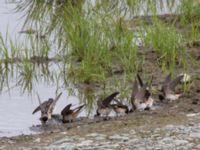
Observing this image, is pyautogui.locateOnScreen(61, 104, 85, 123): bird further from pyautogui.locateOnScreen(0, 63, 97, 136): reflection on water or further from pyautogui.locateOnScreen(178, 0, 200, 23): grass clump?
pyautogui.locateOnScreen(178, 0, 200, 23): grass clump

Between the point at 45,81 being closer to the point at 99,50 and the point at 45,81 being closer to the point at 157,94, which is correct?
the point at 99,50

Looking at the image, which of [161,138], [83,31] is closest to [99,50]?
[83,31]

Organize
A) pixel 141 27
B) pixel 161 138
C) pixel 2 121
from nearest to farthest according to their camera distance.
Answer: pixel 161 138, pixel 2 121, pixel 141 27

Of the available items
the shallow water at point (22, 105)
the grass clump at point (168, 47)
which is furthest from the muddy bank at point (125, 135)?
the grass clump at point (168, 47)

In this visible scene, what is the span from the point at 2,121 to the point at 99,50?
2450mm

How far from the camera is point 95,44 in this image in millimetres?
10195

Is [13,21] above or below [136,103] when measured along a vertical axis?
above

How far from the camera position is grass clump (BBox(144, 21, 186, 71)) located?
395 inches

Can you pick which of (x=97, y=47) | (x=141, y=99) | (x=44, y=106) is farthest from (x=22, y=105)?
(x=97, y=47)

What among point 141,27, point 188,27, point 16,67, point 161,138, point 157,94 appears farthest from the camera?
point 188,27

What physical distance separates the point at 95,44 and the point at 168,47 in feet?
2.77

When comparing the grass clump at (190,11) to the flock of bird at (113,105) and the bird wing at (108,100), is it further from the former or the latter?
the bird wing at (108,100)

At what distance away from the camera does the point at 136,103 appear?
8.28 meters

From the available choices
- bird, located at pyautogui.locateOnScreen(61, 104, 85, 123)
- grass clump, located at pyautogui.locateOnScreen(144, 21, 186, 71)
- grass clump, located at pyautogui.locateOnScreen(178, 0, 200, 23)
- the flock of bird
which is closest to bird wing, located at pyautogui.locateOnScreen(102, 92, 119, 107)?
the flock of bird
